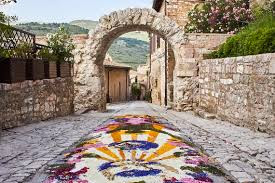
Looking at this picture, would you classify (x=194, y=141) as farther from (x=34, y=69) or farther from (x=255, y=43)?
(x=34, y=69)

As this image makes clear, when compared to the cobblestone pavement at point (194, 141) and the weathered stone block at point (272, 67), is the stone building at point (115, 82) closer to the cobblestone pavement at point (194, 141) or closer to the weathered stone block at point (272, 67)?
the cobblestone pavement at point (194, 141)

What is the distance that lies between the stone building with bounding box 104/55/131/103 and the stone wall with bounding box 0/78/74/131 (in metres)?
13.8

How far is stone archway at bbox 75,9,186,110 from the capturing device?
13359mm

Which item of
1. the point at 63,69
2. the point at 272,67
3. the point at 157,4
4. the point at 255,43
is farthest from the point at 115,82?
the point at 272,67

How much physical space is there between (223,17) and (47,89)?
7.13 m

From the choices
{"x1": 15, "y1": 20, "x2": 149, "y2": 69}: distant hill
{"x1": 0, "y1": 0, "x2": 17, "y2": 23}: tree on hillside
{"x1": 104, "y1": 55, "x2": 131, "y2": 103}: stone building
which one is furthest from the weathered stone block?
{"x1": 15, "y1": 20, "x2": 149, "y2": 69}: distant hill

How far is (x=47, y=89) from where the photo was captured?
33.5ft

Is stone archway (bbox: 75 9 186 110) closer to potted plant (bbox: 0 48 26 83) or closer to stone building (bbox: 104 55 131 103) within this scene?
potted plant (bbox: 0 48 26 83)

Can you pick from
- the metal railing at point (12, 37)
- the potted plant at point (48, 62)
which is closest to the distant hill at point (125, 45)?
the potted plant at point (48, 62)

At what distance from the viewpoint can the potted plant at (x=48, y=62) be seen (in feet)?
33.4

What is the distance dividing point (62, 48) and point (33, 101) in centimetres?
335

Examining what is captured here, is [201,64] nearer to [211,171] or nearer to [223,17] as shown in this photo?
[223,17]

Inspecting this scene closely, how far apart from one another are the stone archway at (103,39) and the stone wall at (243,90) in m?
2.30

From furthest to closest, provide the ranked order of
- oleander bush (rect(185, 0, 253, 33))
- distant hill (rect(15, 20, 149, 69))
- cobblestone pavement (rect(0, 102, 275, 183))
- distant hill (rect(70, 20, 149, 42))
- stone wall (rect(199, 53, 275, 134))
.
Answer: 1. distant hill (rect(70, 20, 149, 42))
2. distant hill (rect(15, 20, 149, 69))
3. oleander bush (rect(185, 0, 253, 33))
4. stone wall (rect(199, 53, 275, 134))
5. cobblestone pavement (rect(0, 102, 275, 183))
